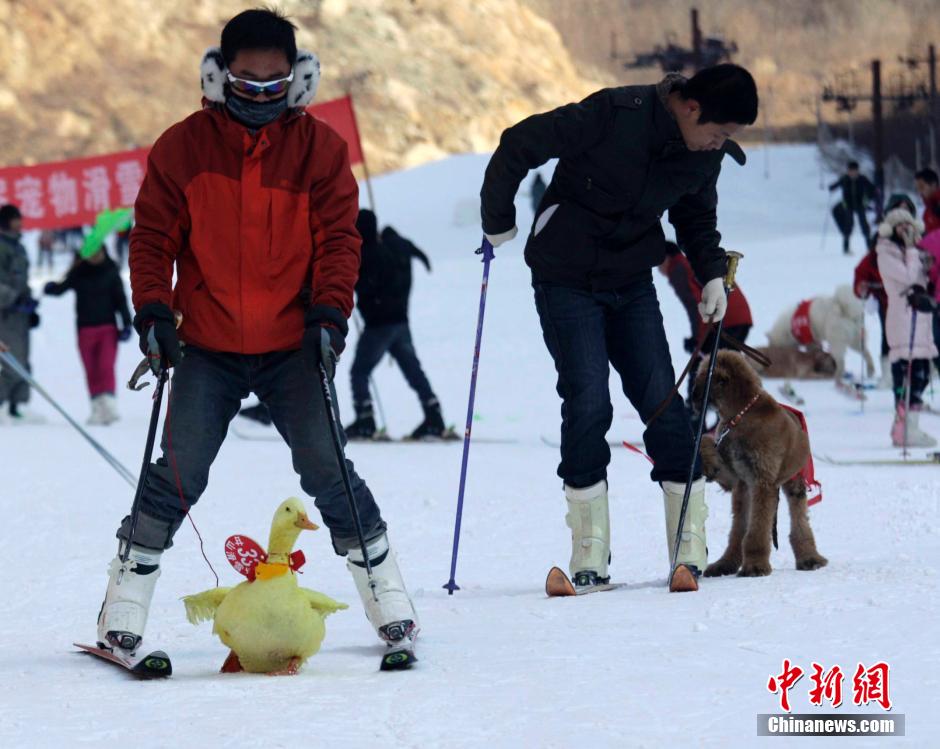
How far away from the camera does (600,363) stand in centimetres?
478

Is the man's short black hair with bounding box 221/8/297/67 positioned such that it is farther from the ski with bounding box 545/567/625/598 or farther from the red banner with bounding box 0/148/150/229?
the red banner with bounding box 0/148/150/229

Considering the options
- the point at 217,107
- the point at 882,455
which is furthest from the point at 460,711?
the point at 882,455

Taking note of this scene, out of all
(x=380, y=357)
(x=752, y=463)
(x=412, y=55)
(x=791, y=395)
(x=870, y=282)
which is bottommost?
(x=791, y=395)

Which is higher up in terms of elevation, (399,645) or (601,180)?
(601,180)

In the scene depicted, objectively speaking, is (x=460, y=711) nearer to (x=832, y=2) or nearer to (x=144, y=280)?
(x=144, y=280)

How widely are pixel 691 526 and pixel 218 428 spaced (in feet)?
5.81

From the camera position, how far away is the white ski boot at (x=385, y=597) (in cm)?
379

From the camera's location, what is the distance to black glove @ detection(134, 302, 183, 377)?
3582 millimetres

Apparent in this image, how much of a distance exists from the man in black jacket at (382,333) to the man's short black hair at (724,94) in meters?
6.56

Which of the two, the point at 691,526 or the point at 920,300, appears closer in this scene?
the point at 691,526

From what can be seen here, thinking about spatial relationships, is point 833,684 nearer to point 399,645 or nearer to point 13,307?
point 399,645

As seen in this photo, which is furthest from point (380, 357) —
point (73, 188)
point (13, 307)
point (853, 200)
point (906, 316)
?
point (73, 188)

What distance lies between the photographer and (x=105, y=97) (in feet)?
258

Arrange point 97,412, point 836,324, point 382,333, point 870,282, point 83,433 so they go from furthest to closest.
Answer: point 836,324 → point 97,412 → point 382,333 → point 870,282 → point 83,433
